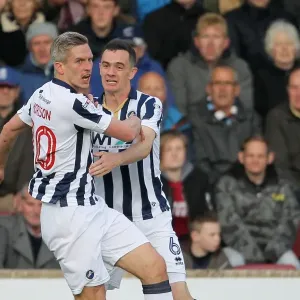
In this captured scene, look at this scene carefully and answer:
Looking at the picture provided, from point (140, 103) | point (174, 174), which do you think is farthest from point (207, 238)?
point (140, 103)

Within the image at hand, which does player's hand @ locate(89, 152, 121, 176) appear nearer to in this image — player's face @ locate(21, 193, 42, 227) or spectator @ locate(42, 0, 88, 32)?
player's face @ locate(21, 193, 42, 227)

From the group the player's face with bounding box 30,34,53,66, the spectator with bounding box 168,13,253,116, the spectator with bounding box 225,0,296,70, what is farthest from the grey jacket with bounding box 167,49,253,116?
the player's face with bounding box 30,34,53,66

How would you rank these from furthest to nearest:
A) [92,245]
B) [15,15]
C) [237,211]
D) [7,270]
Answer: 1. [15,15]
2. [237,211]
3. [7,270]
4. [92,245]

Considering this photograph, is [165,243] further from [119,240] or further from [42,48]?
[42,48]

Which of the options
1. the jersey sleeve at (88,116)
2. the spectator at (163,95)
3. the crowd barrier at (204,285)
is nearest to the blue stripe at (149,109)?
the jersey sleeve at (88,116)

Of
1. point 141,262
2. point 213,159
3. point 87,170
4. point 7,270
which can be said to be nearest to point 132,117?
point 87,170

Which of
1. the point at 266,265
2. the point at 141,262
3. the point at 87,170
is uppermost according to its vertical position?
the point at 87,170

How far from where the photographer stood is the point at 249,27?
959 centimetres

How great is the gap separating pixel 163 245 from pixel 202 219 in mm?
2467

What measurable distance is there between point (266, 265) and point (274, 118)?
1.29 metres

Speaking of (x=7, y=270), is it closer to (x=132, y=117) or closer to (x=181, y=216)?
(x=181, y=216)

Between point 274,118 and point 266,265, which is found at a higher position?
point 274,118

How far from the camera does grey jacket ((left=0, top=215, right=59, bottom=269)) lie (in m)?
8.60

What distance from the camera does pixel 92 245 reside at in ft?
18.7
